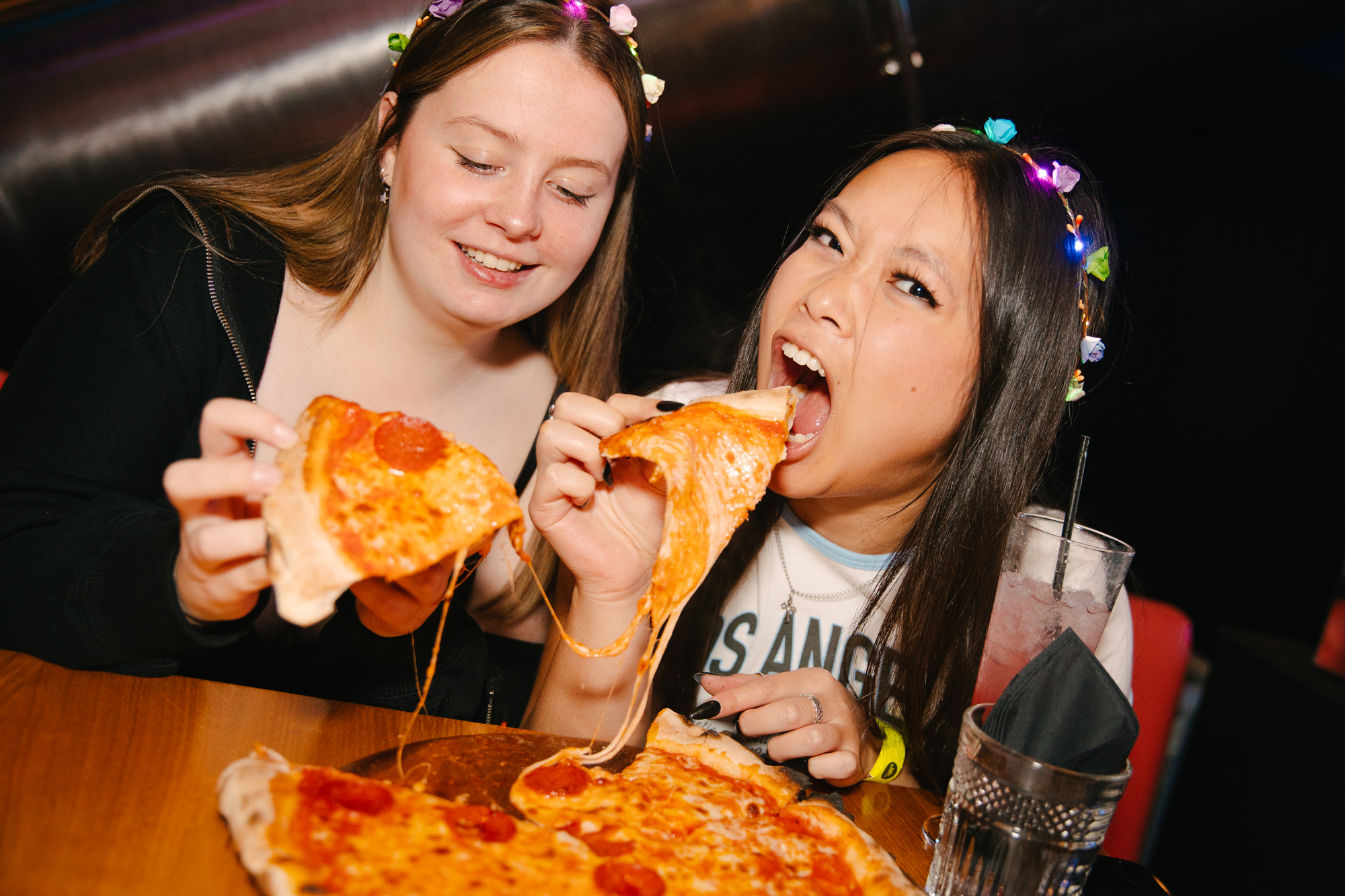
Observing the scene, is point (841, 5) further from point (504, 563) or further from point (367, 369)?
point (504, 563)

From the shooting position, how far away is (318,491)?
1258mm

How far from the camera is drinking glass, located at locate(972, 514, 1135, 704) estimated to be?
1593 mm

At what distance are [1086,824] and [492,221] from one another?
1787mm

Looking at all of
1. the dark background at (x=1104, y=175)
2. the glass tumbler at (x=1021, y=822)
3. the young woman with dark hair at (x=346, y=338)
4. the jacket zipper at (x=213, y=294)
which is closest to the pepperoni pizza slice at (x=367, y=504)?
the young woman with dark hair at (x=346, y=338)

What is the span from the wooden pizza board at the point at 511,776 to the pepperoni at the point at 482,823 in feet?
0.16

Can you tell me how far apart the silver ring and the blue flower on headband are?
1.58 meters

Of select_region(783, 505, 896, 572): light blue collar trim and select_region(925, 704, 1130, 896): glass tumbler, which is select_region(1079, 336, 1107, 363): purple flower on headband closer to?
select_region(783, 505, 896, 572): light blue collar trim

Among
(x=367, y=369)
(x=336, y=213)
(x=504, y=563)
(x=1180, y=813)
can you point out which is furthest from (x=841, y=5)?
(x=1180, y=813)

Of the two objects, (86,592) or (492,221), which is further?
(492,221)

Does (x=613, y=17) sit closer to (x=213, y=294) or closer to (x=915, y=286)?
(x=915, y=286)

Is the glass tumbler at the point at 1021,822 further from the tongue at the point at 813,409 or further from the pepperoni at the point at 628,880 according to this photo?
the tongue at the point at 813,409

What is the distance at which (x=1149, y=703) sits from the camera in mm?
2354

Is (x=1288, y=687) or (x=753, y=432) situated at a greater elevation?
(x=753, y=432)

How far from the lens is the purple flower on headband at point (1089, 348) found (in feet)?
7.06
